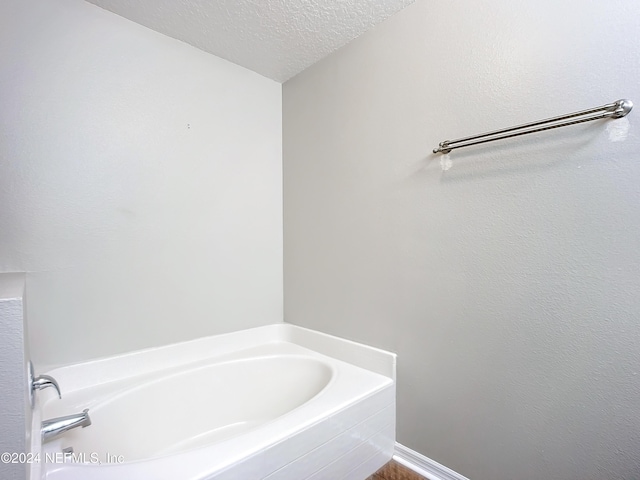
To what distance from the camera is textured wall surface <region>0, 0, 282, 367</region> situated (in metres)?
1.30

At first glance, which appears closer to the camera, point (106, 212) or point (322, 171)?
point (106, 212)

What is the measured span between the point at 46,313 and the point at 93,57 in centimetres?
120

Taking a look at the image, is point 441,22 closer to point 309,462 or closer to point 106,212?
point 106,212

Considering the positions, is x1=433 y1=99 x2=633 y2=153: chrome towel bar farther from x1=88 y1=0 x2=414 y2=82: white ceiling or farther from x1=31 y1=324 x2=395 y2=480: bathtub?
x1=31 y1=324 x2=395 y2=480: bathtub

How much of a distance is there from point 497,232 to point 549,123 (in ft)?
1.36

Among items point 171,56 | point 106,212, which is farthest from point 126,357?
point 171,56

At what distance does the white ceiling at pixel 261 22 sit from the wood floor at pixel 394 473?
7.29 ft

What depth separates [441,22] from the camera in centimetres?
136

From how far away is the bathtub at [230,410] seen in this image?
97cm

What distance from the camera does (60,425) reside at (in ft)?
3.50

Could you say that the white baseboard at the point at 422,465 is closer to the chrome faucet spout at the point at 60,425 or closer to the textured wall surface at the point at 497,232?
the textured wall surface at the point at 497,232

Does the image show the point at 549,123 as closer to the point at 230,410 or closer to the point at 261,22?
the point at 261,22

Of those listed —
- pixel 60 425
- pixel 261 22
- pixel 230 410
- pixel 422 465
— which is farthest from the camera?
pixel 230 410

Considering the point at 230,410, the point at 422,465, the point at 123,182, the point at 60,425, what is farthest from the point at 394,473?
the point at 123,182
